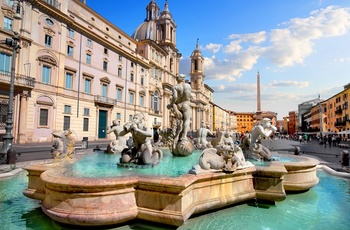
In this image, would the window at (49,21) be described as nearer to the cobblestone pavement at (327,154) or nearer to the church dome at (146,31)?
the cobblestone pavement at (327,154)

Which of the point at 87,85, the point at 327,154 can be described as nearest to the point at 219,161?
the point at 327,154

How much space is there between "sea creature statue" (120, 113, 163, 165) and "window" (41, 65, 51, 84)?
21756 mm

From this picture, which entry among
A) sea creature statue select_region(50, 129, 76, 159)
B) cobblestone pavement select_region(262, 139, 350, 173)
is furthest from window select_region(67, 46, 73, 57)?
cobblestone pavement select_region(262, 139, 350, 173)

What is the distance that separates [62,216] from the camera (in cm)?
316

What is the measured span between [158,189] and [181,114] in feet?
15.9

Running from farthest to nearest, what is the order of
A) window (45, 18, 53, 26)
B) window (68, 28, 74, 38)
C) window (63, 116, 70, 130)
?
1. window (68, 28, 74, 38)
2. window (63, 116, 70, 130)
3. window (45, 18, 53, 26)

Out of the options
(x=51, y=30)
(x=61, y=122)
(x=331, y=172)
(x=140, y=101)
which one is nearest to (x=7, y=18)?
(x=51, y=30)

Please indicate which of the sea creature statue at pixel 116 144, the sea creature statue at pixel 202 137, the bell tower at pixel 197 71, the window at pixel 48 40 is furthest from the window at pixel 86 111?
the bell tower at pixel 197 71

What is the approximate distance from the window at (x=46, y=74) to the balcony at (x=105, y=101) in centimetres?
721

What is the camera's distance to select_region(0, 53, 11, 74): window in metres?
19.7

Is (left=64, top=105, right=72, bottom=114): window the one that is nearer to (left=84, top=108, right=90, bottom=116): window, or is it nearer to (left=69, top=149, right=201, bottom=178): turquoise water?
(left=84, top=108, right=90, bottom=116): window

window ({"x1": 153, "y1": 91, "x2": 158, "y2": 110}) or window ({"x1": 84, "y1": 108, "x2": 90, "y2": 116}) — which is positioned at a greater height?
window ({"x1": 153, "y1": 91, "x2": 158, "y2": 110})

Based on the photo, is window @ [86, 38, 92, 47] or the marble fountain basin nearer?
the marble fountain basin

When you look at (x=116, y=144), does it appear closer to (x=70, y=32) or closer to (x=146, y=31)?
(x=70, y=32)
